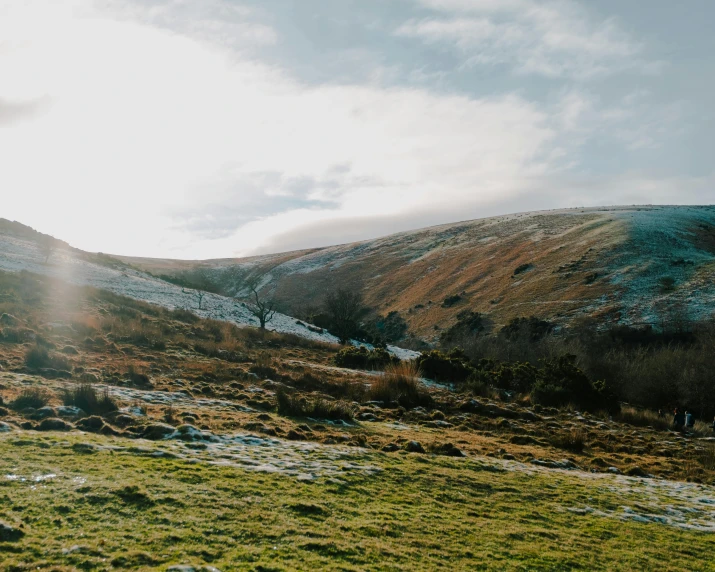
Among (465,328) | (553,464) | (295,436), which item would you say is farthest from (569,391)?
(465,328)

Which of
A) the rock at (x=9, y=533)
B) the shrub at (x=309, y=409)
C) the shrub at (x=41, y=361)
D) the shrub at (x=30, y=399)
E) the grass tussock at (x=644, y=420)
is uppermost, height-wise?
the rock at (x=9, y=533)

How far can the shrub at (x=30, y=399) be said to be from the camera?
368 inches

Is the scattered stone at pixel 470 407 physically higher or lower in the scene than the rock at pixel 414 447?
lower

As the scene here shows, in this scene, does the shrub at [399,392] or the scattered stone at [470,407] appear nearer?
the shrub at [399,392]

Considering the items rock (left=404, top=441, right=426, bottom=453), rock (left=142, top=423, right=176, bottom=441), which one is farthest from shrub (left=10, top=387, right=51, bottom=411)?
rock (left=404, top=441, right=426, bottom=453)

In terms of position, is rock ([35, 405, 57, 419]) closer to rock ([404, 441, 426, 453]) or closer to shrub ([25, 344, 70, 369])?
shrub ([25, 344, 70, 369])

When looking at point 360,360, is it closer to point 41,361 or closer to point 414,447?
point 41,361

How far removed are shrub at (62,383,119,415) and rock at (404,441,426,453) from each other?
225 inches

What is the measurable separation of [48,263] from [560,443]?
43.1 m

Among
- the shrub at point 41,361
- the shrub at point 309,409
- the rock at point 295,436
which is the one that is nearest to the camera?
the rock at point 295,436

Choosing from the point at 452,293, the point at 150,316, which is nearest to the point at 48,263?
the point at 150,316

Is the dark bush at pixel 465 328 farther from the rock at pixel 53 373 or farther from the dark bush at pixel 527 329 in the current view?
the rock at pixel 53 373

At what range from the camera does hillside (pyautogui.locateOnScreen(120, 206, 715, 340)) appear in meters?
58.6

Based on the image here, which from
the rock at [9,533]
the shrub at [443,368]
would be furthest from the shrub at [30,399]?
the shrub at [443,368]
